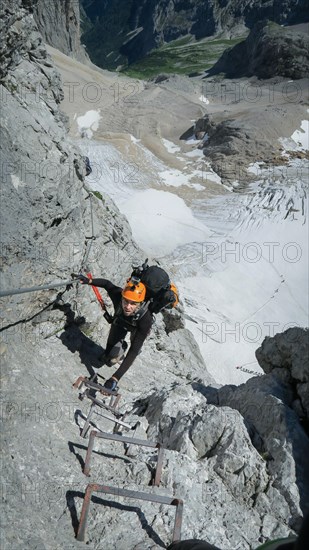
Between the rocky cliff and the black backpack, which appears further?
the black backpack

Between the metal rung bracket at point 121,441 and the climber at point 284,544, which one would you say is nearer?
the climber at point 284,544

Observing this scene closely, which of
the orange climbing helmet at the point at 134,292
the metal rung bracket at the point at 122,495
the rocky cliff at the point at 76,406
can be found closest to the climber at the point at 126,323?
the orange climbing helmet at the point at 134,292

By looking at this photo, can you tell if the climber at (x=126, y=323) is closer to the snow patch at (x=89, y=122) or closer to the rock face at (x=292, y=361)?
the rock face at (x=292, y=361)

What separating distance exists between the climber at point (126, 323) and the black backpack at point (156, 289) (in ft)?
0.59

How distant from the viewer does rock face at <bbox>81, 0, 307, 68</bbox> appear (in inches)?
5236

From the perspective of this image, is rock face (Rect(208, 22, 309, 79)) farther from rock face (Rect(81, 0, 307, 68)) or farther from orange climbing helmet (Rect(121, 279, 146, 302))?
orange climbing helmet (Rect(121, 279, 146, 302))

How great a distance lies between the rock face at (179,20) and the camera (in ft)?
436

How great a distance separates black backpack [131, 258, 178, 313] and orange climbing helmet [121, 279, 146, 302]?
1.21 feet

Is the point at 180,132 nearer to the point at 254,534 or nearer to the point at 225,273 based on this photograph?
the point at 225,273

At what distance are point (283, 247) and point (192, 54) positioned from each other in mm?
125253

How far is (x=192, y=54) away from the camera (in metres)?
137

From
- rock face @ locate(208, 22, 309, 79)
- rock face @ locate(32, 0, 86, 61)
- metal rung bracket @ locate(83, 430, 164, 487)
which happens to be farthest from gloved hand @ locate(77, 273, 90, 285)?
rock face @ locate(32, 0, 86, 61)

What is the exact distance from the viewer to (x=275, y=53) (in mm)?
71062

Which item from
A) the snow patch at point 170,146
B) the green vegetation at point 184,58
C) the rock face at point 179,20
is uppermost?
the rock face at point 179,20
